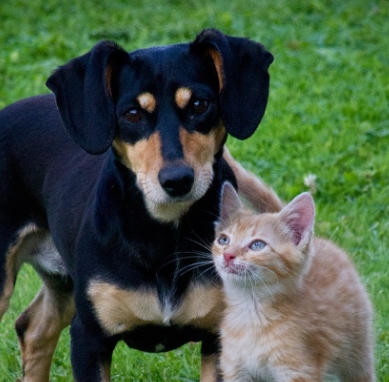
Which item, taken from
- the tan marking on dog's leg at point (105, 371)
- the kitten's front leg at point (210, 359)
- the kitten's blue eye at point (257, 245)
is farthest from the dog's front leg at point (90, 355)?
the kitten's blue eye at point (257, 245)

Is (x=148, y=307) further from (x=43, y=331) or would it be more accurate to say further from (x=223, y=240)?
(x=43, y=331)

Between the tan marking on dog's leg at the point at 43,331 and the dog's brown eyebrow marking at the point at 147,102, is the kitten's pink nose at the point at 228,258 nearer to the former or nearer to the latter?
the dog's brown eyebrow marking at the point at 147,102

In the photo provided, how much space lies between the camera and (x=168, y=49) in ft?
16.5

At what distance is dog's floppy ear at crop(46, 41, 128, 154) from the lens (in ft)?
16.1

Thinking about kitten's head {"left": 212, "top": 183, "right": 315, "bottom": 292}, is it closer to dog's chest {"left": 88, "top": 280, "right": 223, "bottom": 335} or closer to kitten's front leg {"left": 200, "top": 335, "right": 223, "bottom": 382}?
dog's chest {"left": 88, "top": 280, "right": 223, "bottom": 335}

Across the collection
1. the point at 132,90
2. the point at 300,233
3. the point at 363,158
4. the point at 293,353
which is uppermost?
the point at 132,90

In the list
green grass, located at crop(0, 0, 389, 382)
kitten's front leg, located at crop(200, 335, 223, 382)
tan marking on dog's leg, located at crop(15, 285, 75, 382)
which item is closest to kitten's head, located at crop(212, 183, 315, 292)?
kitten's front leg, located at crop(200, 335, 223, 382)

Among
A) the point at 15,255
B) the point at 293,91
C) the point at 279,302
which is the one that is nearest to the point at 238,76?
the point at 279,302

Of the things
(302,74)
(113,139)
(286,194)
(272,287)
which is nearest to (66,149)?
(113,139)

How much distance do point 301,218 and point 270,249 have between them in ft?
0.65

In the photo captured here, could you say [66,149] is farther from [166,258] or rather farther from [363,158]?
[363,158]

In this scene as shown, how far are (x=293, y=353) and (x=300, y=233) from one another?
54 cm

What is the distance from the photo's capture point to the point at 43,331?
6.30 m

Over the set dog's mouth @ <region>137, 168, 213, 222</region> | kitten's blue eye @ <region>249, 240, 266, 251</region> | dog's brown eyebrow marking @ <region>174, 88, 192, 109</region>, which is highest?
dog's brown eyebrow marking @ <region>174, 88, 192, 109</region>
